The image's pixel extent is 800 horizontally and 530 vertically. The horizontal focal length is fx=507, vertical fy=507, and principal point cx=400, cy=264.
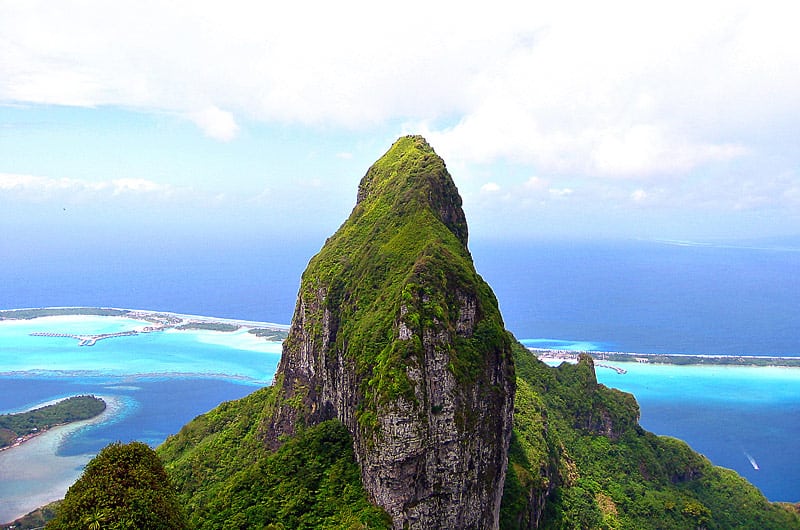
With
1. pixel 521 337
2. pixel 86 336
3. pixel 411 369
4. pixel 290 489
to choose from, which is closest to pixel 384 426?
pixel 411 369

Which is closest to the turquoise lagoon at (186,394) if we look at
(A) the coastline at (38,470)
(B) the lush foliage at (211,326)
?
(A) the coastline at (38,470)

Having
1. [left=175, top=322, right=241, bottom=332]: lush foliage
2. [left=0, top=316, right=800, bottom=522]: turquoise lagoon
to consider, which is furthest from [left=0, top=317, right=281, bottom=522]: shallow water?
[left=175, top=322, right=241, bottom=332]: lush foliage

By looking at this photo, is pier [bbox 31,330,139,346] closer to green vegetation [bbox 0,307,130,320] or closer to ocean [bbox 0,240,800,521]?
ocean [bbox 0,240,800,521]

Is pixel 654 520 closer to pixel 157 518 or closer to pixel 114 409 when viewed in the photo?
pixel 157 518

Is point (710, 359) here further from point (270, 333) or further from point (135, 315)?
point (135, 315)

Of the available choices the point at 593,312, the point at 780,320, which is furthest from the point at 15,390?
the point at 780,320

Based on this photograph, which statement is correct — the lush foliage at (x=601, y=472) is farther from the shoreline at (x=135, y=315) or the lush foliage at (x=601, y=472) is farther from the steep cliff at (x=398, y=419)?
the shoreline at (x=135, y=315)
